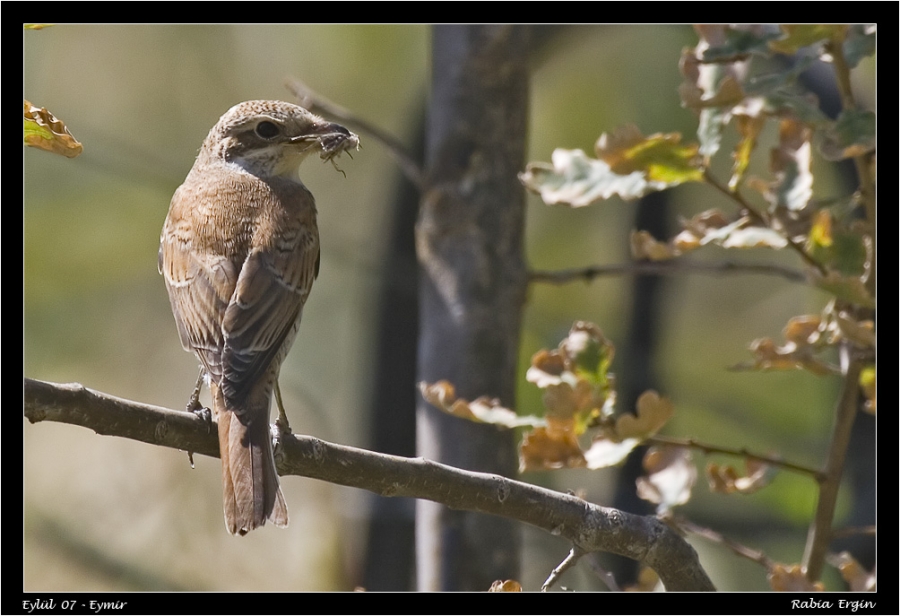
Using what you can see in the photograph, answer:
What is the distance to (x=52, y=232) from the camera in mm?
5832

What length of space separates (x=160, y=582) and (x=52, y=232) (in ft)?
7.40

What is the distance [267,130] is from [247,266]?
24.1 inches

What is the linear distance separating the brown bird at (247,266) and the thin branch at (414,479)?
0.09 meters

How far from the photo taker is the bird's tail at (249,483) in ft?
7.29

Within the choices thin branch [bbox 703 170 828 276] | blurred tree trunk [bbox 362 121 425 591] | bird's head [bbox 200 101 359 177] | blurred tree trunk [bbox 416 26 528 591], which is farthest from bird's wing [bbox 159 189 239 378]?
blurred tree trunk [bbox 362 121 425 591]

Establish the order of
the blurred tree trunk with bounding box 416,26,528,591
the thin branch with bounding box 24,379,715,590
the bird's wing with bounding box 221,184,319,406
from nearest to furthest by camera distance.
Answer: the thin branch with bounding box 24,379,715,590 → the bird's wing with bounding box 221,184,319,406 → the blurred tree trunk with bounding box 416,26,528,591

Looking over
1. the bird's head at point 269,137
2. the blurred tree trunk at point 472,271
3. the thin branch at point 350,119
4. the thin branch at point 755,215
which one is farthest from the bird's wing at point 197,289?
the thin branch at point 755,215

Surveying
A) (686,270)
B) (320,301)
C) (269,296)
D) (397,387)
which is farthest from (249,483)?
(320,301)

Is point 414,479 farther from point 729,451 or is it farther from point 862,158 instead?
point 862,158

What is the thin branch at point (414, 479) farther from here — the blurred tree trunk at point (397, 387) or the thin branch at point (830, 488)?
the blurred tree trunk at point (397, 387)

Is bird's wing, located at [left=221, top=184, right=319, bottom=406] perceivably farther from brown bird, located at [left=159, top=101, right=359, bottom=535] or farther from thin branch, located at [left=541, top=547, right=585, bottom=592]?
thin branch, located at [left=541, top=547, right=585, bottom=592]

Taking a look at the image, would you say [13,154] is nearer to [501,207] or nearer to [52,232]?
[501,207]

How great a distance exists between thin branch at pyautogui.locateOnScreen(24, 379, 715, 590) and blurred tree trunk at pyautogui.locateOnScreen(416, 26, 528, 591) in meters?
0.95

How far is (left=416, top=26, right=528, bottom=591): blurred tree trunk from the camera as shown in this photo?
3.23 m
